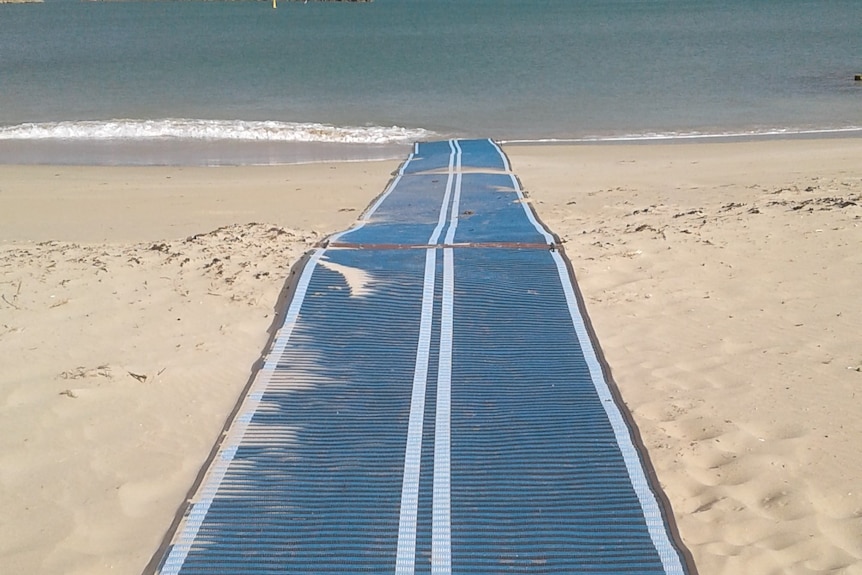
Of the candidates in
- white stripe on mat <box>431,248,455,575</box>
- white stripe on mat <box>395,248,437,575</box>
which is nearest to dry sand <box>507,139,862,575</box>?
white stripe on mat <box>431,248,455,575</box>

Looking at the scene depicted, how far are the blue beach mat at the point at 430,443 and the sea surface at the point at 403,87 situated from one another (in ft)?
29.6

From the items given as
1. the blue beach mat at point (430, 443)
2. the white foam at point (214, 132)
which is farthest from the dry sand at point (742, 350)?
the white foam at point (214, 132)

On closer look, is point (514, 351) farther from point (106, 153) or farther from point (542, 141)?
point (106, 153)

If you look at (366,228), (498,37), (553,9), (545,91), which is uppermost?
(553,9)

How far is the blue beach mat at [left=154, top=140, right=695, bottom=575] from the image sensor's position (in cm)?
305

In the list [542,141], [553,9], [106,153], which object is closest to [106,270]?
[106,153]

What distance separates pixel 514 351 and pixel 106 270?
3.41 m

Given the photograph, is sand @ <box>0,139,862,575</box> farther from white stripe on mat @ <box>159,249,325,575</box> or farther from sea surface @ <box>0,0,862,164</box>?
sea surface @ <box>0,0,862,164</box>

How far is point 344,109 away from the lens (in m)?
19.9

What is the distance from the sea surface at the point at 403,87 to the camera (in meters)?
16.1

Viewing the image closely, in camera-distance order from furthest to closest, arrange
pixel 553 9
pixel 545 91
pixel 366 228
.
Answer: pixel 553 9 → pixel 545 91 → pixel 366 228

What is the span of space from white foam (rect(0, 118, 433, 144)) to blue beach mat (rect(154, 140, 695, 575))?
10.7 m

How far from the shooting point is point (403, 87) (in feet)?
77.4

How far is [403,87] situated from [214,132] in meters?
8.37
